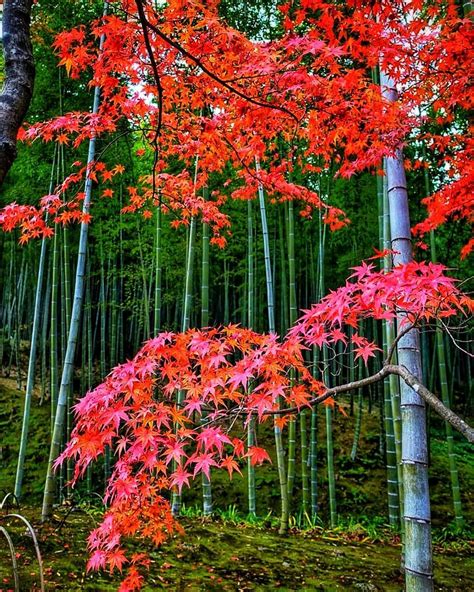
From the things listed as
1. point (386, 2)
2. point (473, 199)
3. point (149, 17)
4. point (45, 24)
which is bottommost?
point (473, 199)

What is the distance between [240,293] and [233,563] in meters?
8.21

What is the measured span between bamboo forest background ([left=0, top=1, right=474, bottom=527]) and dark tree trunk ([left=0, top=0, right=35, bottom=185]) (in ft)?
11.9

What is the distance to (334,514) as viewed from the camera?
5664mm

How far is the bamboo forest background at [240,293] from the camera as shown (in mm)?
5465

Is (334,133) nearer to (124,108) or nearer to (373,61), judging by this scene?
(373,61)

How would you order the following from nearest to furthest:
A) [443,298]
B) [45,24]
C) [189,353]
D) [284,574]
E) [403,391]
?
[443,298], [189,353], [403,391], [284,574], [45,24]

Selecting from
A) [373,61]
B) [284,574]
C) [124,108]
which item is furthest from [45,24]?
[284,574]

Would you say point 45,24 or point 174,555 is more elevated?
point 45,24

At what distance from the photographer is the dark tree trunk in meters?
1.22

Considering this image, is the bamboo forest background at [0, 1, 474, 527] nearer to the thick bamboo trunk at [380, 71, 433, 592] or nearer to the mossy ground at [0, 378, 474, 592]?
the mossy ground at [0, 378, 474, 592]

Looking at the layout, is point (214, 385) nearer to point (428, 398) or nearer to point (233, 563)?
point (428, 398)

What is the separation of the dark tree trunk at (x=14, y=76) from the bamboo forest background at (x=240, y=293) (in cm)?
361

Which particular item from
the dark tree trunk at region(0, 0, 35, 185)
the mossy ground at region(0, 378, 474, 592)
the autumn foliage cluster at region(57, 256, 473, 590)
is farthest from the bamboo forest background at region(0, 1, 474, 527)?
the dark tree trunk at region(0, 0, 35, 185)

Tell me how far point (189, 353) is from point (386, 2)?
2263 mm
